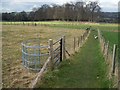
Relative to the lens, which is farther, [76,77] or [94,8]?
[94,8]

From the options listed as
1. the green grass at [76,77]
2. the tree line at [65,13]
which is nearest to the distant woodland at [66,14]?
the tree line at [65,13]

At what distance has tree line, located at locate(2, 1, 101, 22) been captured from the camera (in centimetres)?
11869

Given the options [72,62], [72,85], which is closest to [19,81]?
[72,85]

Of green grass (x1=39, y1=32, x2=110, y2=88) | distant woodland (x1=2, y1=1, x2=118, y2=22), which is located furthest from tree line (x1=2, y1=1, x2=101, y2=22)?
green grass (x1=39, y1=32, x2=110, y2=88)

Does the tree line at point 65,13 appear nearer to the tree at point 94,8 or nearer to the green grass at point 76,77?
the tree at point 94,8

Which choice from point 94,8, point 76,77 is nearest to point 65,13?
point 94,8

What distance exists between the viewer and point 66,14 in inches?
4685

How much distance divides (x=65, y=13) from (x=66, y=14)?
0.92m

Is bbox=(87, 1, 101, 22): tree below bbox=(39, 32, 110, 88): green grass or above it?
above

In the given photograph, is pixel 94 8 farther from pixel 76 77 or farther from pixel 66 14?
pixel 76 77

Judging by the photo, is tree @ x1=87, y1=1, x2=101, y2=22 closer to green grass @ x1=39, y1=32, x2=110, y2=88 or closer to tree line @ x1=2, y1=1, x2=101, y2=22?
tree line @ x1=2, y1=1, x2=101, y2=22

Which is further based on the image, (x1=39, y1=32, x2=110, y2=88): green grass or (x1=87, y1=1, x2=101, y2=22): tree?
(x1=87, y1=1, x2=101, y2=22): tree

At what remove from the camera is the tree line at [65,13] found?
119m

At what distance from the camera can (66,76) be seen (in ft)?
33.2
